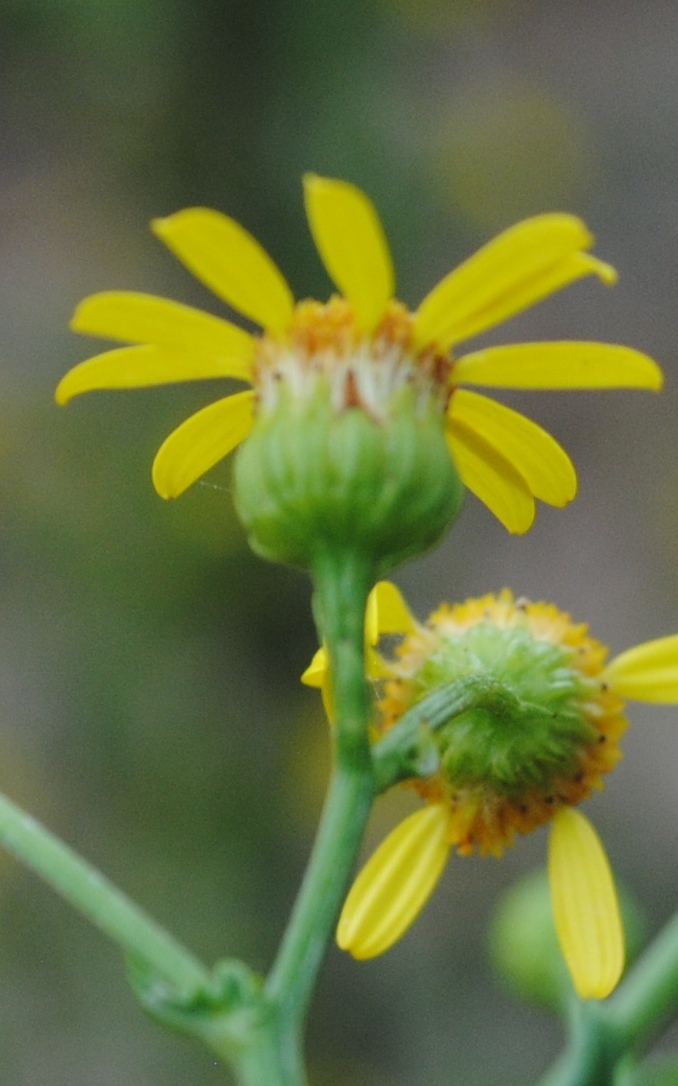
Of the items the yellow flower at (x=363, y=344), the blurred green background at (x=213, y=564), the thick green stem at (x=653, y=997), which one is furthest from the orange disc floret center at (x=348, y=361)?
the blurred green background at (x=213, y=564)

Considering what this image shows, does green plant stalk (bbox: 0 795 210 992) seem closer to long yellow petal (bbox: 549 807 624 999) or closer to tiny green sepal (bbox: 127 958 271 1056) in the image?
tiny green sepal (bbox: 127 958 271 1056)

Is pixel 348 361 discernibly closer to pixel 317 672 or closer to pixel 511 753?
pixel 317 672

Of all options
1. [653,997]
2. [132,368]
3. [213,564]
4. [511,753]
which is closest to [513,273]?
[132,368]

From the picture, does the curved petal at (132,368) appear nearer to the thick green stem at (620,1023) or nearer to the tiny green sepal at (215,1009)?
the tiny green sepal at (215,1009)

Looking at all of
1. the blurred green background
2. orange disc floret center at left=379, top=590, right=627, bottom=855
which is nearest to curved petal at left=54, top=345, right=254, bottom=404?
orange disc floret center at left=379, top=590, right=627, bottom=855

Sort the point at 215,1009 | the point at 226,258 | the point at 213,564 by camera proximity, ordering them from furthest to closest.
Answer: the point at 213,564 → the point at 226,258 → the point at 215,1009
